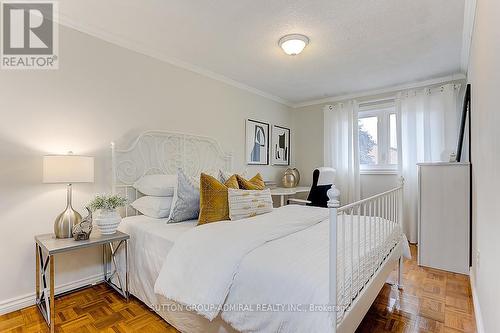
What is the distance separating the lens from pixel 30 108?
6.88 feet

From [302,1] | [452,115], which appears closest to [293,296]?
[302,1]

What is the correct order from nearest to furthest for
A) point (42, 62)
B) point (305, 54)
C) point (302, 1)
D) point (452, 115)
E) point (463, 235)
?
point (302, 1) → point (42, 62) → point (463, 235) → point (305, 54) → point (452, 115)

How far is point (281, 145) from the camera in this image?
4.78m

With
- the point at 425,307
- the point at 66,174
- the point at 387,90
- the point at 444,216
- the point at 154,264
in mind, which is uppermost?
the point at 387,90

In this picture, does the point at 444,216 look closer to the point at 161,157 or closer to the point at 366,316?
the point at 366,316

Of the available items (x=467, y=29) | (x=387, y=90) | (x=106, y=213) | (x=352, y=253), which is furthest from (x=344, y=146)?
(x=106, y=213)

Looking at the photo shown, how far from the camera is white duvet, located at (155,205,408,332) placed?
1154mm

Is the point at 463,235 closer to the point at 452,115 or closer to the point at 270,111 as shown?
the point at 452,115

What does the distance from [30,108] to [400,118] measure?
4291mm

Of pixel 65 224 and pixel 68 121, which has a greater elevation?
pixel 68 121

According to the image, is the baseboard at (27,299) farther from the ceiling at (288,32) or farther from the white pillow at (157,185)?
the ceiling at (288,32)

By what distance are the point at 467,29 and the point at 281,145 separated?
9.50 feet

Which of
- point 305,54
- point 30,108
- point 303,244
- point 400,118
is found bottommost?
point 303,244

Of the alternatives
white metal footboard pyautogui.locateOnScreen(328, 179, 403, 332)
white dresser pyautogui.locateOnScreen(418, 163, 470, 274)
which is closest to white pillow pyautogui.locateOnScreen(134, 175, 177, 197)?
white metal footboard pyautogui.locateOnScreen(328, 179, 403, 332)
